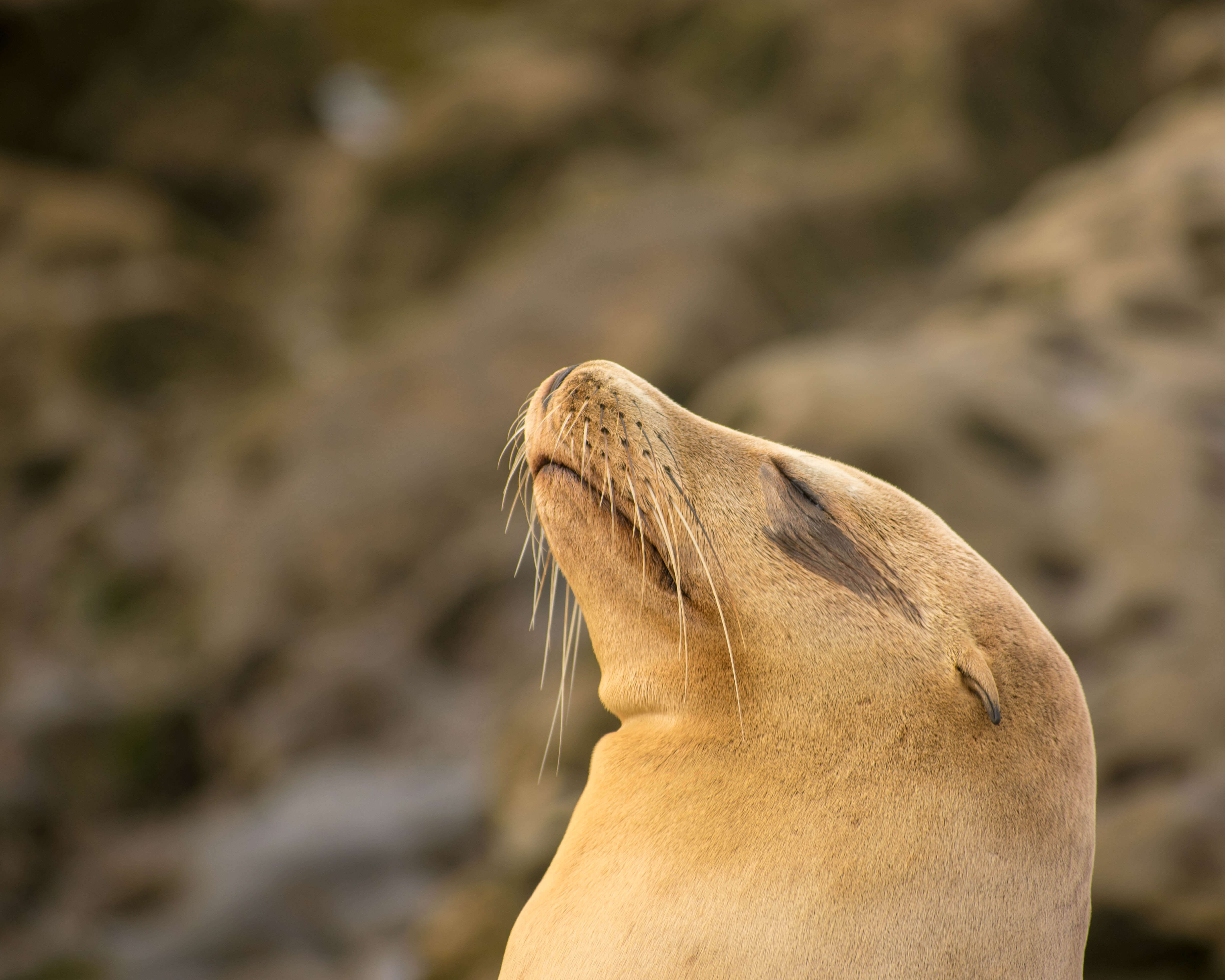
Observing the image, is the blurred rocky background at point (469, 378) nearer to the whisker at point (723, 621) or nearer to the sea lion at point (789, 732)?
the sea lion at point (789, 732)

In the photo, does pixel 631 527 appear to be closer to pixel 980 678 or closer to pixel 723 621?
pixel 723 621

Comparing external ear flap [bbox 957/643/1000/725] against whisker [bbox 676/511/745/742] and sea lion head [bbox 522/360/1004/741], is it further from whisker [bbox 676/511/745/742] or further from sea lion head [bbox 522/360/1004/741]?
whisker [bbox 676/511/745/742]

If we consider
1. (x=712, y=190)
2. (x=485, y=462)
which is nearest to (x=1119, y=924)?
(x=485, y=462)

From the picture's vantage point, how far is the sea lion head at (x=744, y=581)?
5.48 feet

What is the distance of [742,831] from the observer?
1.60 meters

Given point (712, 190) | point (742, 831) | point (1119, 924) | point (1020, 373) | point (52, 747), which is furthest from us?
point (712, 190)

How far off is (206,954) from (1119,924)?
4238mm

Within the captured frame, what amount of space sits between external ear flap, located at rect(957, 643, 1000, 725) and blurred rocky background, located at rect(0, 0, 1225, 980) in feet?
6.45

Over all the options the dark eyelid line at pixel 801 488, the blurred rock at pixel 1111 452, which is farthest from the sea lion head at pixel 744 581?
the blurred rock at pixel 1111 452

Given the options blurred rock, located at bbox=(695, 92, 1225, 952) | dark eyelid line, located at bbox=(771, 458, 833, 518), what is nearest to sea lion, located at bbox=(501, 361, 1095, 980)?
dark eyelid line, located at bbox=(771, 458, 833, 518)

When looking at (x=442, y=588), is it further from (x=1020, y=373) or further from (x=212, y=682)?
(x=1020, y=373)

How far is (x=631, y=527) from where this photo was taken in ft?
5.88

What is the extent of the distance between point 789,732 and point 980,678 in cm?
31

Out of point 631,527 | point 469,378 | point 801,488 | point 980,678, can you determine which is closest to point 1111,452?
point 801,488
